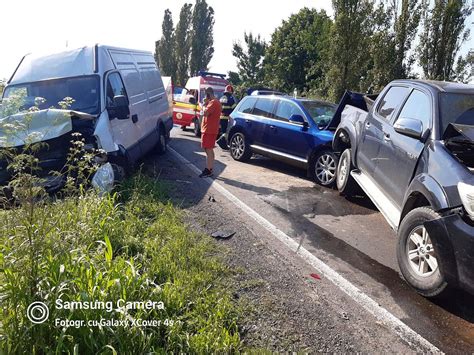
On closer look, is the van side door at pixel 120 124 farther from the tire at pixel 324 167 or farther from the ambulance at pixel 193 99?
the ambulance at pixel 193 99

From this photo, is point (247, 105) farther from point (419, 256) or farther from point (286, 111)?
point (419, 256)

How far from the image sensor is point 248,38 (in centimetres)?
4381

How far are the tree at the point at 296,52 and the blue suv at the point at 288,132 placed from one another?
19380 mm

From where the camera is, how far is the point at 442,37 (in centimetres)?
1427

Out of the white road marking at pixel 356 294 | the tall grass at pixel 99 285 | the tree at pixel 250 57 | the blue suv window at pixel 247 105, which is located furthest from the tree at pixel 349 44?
the tree at pixel 250 57

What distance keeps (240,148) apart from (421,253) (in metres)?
6.49

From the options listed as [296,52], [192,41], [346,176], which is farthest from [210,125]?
[192,41]

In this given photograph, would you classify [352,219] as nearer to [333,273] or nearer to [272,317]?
[333,273]

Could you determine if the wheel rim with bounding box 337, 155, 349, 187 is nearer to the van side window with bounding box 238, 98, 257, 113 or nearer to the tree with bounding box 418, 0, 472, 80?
the van side window with bounding box 238, 98, 257, 113

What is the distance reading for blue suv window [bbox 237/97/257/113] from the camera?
9492mm

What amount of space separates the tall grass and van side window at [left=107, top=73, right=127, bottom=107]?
2731 millimetres

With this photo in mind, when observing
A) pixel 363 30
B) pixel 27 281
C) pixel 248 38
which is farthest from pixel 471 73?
pixel 248 38

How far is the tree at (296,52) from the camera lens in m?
29.1

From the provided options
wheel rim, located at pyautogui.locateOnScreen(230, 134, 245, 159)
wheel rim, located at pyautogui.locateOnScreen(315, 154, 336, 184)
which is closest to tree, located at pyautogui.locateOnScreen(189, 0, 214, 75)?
wheel rim, located at pyautogui.locateOnScreen(230, 134, 245, 159)
